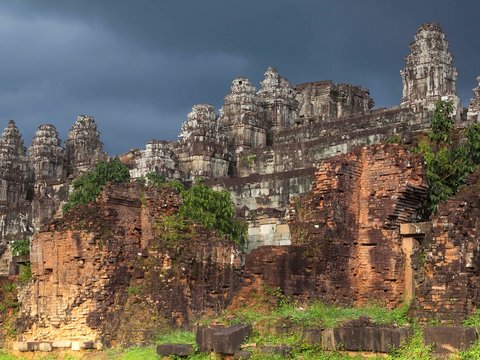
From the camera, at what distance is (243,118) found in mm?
52781

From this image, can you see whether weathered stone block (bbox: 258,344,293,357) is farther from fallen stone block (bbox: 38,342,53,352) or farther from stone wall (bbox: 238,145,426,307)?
fallen stone block (bbox: 38,342,53,352)

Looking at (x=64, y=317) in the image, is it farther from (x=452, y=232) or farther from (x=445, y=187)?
(x=445, y=187)

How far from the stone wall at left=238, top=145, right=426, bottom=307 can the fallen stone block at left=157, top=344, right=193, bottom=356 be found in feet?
7.72

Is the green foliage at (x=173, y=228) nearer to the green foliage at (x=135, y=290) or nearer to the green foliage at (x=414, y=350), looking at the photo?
the green foliage at (x=135, y=290)

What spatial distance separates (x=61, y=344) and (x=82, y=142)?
49033 mm

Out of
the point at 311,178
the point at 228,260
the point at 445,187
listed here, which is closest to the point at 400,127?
the point at 311,178

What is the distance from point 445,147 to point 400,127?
761 cm

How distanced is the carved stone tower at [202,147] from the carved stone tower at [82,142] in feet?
53.2

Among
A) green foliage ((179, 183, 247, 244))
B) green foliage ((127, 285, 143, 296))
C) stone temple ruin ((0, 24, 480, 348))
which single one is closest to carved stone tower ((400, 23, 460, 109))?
stone temple ruin ((0, 24, 480, 348))

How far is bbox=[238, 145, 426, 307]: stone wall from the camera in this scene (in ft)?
67.8

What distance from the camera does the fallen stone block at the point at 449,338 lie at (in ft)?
51.6

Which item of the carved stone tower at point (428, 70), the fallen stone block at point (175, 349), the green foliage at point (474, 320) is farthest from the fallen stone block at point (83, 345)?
the carved stone tower at point (428, 70)

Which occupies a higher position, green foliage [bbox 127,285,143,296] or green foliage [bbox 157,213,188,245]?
green foliage [bbox 157,213,188,245]

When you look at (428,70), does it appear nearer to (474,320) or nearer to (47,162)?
(47,162)
